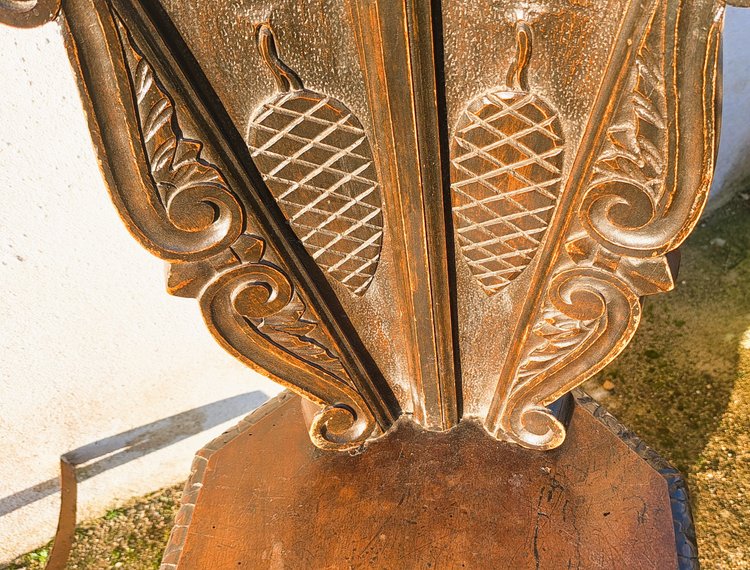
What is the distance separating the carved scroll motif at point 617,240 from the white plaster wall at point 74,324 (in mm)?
734

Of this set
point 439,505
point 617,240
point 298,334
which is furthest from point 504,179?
point 439,505

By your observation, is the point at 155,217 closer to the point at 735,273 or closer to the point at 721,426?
the point at 721,426

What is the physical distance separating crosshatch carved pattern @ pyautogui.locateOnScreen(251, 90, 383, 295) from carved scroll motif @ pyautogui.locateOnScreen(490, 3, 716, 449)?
20 cm

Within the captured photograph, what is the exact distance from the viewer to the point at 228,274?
2.08ft

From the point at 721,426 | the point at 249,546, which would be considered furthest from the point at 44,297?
the point at 721,426

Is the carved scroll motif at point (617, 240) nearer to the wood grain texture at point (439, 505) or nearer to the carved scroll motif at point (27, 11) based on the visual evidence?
the wood grain texture at point (439, 505)

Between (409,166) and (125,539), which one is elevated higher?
(409,166)

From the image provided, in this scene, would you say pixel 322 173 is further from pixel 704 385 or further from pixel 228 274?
pixel 704 385

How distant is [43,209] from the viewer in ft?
3.35

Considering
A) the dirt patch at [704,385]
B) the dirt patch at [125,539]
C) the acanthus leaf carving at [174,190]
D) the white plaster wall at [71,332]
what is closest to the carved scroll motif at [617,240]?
the acanthus leaf carving at [174,190]

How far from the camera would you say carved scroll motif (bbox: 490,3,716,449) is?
19.2 inches

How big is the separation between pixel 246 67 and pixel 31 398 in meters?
1.06

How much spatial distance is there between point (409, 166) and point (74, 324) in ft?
2.94

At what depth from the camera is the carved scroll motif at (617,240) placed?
0.49 m
